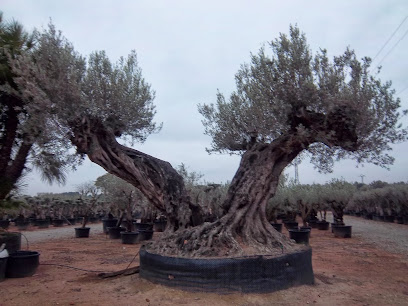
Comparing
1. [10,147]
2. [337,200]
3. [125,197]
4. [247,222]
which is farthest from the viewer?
[337,200]

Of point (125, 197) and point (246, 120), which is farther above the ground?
point (246, 120)

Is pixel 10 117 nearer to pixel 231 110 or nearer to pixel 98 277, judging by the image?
pixel 98 277

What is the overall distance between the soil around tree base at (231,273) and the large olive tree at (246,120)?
0.44 metres

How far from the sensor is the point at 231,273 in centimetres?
621

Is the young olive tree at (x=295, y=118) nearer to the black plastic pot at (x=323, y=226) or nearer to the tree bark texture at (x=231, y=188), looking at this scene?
the tree bark texture at (x=231, y=188)

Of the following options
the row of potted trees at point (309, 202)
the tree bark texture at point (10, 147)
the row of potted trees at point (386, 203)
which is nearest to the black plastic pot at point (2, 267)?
the tree bark texture at point (10, 147)

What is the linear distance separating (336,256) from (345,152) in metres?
4.77

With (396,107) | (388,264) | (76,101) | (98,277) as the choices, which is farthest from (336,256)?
(76,101)

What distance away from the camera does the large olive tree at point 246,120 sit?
23.1ft

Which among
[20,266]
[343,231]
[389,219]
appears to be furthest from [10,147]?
[389,219]

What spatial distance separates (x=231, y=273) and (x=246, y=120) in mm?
3610

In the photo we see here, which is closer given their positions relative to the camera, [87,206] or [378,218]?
[87,206]

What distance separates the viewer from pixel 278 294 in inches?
246

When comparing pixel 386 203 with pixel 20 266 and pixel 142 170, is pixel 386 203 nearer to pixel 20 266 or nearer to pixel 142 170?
pixel 142 170
